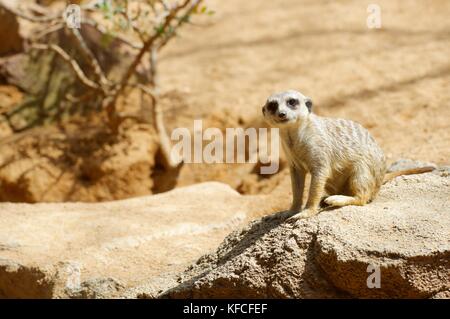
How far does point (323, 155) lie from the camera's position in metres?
3.04

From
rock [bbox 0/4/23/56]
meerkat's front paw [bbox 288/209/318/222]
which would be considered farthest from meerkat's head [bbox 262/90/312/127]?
rock [bbox 0/4/23/56]

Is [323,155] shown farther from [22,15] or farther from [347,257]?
[22,15]

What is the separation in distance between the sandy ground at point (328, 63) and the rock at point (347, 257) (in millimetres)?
2251

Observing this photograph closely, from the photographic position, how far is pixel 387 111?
19.8 ft

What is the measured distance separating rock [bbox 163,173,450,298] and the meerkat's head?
1.54 ft

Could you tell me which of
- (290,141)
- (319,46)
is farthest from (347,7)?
(290,141)

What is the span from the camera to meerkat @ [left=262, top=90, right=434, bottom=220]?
119 inches

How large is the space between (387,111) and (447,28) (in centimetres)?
195

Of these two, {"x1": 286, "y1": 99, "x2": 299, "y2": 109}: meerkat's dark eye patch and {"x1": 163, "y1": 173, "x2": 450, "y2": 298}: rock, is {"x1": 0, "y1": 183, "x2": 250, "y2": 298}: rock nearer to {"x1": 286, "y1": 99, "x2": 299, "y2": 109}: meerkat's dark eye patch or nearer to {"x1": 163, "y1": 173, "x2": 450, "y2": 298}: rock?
{"x1": 163, "y1": 173, "x2": 450, "y2": 298}: rock

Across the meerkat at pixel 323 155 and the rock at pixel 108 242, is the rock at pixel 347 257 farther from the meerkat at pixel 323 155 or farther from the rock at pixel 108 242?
the rock at pixel 108 242

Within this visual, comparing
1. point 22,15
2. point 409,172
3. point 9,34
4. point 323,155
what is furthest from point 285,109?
point 9,34

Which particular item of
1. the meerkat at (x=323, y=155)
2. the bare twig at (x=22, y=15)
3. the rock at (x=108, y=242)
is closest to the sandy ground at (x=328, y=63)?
the bare twig at (x=22, y=15)

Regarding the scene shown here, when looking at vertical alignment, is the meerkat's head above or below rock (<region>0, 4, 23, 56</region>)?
below
